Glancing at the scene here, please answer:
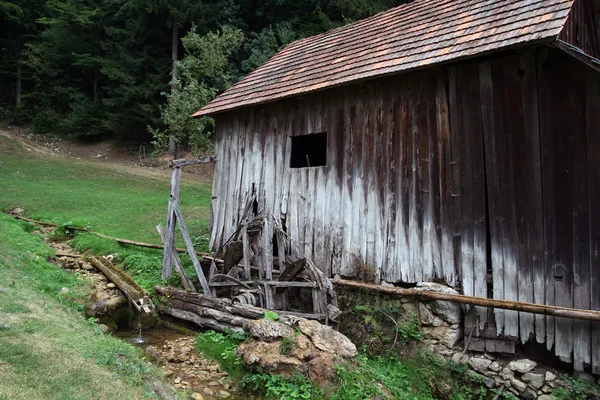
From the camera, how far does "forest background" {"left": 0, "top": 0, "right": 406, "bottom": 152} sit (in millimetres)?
21703

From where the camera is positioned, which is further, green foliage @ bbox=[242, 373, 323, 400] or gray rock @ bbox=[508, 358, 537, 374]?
gray rock @ bbox=[508, 358, 537, 374]

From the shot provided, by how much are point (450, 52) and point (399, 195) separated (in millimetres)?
2241

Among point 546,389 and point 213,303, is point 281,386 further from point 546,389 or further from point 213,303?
point 546,389

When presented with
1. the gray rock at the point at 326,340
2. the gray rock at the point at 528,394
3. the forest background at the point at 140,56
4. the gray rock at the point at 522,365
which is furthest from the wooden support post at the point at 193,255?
the forest background at the point at 140,56

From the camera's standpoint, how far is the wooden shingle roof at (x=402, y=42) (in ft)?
17.7

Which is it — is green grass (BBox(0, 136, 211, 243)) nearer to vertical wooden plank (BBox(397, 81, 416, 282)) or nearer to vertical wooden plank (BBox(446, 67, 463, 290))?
vertical wooden plank (BBox(397, 81, 416, 282))

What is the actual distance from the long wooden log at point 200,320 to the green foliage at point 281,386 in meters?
1.51

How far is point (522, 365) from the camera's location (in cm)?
540

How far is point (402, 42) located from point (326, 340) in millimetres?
5028

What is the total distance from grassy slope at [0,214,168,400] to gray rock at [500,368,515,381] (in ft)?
14.5

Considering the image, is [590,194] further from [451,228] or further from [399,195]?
[399,195]

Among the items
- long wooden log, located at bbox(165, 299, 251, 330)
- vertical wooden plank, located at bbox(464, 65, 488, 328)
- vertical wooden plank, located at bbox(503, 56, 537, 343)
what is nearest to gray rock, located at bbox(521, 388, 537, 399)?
vertical wooden plank, located at bbox(503, 56, 537, 343)

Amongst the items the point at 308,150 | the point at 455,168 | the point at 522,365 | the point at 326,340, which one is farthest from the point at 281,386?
the point at 308,150

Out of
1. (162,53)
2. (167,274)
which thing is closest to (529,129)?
(167,274)
